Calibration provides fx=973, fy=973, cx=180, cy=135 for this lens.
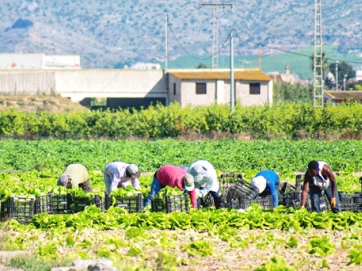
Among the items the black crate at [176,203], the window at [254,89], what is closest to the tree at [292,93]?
the window at [254,89]

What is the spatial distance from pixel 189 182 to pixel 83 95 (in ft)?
216

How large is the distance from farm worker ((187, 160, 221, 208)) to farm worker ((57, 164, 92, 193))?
257 centimetres

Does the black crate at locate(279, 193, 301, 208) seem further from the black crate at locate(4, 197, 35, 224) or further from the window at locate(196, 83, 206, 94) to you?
the window at locate(196, 83, 206, 94)

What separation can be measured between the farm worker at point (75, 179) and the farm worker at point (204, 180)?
257cm

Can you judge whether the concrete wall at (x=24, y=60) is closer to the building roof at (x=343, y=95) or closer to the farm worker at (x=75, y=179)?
the building roof at (x=343, y=95)

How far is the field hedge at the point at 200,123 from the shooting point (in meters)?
52.7

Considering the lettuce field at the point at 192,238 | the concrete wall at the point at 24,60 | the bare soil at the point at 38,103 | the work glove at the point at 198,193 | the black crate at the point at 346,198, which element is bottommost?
the lettuce field at the point at 192,238

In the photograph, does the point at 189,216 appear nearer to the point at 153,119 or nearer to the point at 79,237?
the point at 79,237

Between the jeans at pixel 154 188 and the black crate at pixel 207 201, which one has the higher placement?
the jeans at pixel 154 188

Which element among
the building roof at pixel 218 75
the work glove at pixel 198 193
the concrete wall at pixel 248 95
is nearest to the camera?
the work glove at pixel 198 193

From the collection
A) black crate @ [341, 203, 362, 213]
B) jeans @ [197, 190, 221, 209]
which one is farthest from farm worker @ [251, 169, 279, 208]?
black crate @ [341, 203, 362, 213]

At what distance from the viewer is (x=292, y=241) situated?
15414mm

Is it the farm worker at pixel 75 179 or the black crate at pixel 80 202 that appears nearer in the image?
the black crate at pixel 80 202

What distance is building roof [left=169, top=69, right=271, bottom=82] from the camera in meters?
76.9
